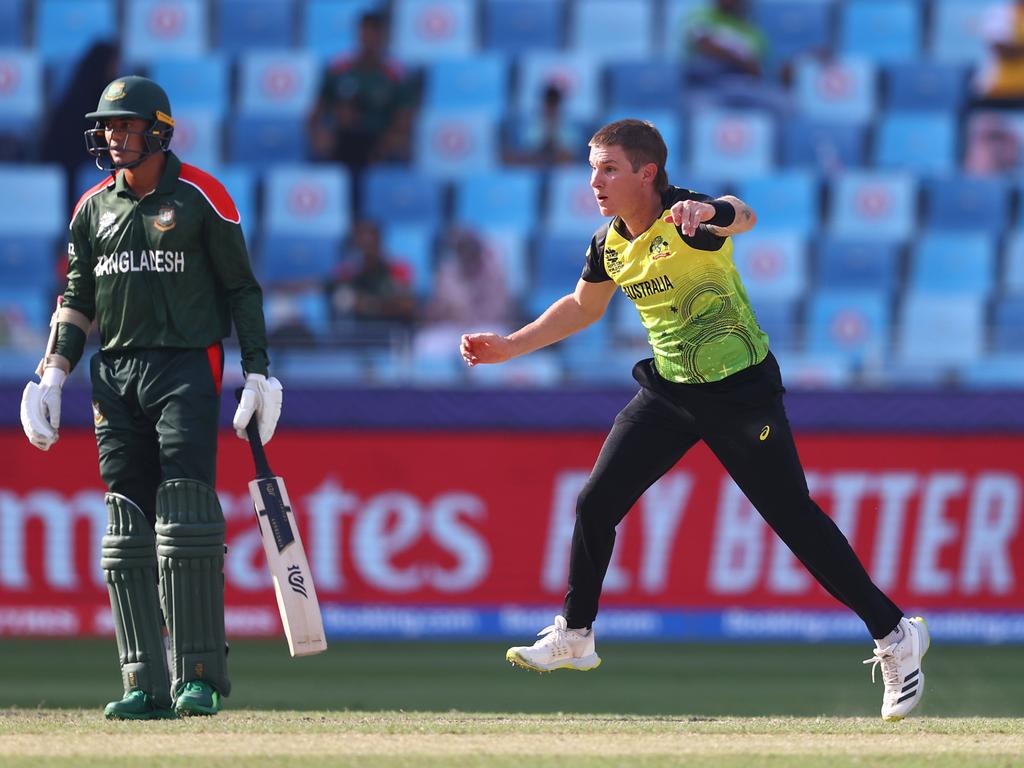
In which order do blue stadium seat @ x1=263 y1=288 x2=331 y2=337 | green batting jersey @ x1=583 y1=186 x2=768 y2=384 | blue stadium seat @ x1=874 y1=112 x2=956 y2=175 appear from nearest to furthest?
green batting jersey @ x1=583 y1=186 x2=768 y2=384 → blue stadium seat @ x1=263 y1=288 x2=331 y2=337 → blue stadium seat @ x1=874 y1=112 x2=956 y2=175

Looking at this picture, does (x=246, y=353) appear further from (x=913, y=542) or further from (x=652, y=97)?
(x=652, y=97)

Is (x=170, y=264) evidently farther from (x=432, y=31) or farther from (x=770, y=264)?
(x=432, y=31)

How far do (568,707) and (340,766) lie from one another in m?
3.05

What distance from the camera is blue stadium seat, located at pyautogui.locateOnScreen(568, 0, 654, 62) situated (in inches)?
611

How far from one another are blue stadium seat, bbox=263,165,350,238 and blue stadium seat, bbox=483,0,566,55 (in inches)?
111

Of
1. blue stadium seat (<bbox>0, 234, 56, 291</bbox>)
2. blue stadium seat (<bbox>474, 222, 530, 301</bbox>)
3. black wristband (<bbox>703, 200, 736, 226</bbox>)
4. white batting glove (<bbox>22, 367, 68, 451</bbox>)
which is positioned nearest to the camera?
black wristband (<bbox>703, 200, 736, 226</bbox>)

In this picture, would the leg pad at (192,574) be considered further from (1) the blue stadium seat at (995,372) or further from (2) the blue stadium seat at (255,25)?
(2) the blue stadium seat at (255,25)

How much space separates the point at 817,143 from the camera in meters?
14.4

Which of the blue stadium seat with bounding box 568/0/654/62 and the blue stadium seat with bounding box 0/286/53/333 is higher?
the blue stadium seat with bounding box 568/0/654/62

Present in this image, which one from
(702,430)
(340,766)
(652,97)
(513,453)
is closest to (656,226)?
(702,430)

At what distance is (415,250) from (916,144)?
452cm

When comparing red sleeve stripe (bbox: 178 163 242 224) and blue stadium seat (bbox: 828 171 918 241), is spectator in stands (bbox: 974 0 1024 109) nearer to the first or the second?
blue stadium seat (bbox: 828 171 918 241)

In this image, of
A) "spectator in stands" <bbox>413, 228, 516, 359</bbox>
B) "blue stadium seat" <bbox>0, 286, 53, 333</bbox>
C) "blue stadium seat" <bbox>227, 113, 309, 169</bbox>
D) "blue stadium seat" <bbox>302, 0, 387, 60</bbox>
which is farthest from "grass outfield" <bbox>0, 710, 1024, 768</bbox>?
"blue stadium seat" <bbox>302, 0, 387, 60</bbox>

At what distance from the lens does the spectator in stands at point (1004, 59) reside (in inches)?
583
